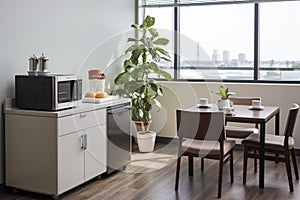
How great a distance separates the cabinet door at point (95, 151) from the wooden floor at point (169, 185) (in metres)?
0.14

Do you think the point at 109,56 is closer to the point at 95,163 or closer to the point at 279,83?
the point at 95,163

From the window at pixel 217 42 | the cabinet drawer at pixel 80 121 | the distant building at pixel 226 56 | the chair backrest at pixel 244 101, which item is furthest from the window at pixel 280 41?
the cabinet drawer at pixel 80 121

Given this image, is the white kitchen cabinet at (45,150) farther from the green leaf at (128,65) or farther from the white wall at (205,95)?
the white wall at (205,95)

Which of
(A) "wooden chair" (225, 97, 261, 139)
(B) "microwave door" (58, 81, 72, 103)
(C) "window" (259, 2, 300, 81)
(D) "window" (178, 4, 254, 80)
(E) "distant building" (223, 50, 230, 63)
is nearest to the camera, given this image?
(B) "microwave door" (58, 81, 72, 103)

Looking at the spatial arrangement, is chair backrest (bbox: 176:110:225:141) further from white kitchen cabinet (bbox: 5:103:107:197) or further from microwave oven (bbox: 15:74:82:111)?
microwave oven (bbox: 15:74:82:111)

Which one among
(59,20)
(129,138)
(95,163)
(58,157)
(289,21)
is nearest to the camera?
(58,157)

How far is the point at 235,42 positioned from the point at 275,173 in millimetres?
2107

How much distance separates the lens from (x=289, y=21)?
5.52 meters

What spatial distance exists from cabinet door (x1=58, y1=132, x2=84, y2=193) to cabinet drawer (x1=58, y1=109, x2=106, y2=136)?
2.3 inches

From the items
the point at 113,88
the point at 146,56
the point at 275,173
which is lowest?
the point at 275,173

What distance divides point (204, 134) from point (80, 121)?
1198 mm

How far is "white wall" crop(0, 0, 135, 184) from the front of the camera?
12.5 ft

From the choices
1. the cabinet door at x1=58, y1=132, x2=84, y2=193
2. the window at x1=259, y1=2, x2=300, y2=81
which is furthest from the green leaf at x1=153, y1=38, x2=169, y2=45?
the cabinet door at x1=58, y1=132, x2=84, y2=193

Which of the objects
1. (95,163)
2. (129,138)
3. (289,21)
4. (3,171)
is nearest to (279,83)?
(289,21)
